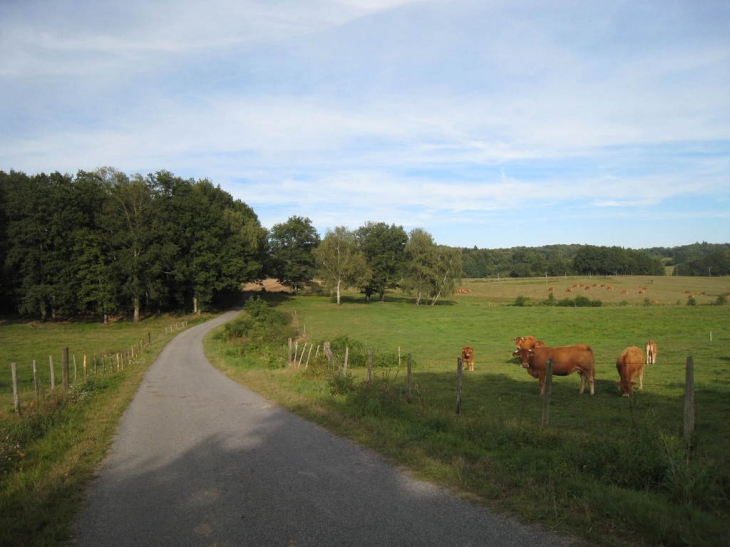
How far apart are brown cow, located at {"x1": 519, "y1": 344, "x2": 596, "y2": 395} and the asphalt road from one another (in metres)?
10.2

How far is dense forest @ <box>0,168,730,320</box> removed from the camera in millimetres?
52594

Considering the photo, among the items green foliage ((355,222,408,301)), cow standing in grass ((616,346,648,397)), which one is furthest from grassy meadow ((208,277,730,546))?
green foliage ((355,222,408,301))

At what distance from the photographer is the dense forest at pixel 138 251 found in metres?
52.6

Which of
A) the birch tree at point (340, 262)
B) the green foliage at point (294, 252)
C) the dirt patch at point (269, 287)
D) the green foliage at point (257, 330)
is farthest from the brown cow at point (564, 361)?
the dirt patch at point (269, 287)

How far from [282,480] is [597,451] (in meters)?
4.48

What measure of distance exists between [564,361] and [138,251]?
5058 cm

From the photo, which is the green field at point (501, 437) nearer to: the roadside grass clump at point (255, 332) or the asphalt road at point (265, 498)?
the asphalt road at point (265, 498)

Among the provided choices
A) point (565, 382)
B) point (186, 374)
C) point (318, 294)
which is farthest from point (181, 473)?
point (318, 294)

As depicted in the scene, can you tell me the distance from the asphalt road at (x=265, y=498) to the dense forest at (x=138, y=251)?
49482 mm

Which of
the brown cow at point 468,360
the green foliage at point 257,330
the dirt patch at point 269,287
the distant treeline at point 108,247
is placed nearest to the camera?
the brown cow at point 468,360

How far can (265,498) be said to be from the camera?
20.5ft

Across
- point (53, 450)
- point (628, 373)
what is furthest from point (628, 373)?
point (53, 450)

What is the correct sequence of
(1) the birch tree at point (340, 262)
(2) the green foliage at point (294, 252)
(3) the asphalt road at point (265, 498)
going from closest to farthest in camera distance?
(3) the asphalt road at point (265, 498), (1) the birch tree at point (340, 262), (2) the green foliage at point (294, 252)

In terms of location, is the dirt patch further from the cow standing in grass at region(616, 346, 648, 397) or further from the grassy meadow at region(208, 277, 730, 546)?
the cow standing in grass at region(616, 346, 648, 397)
